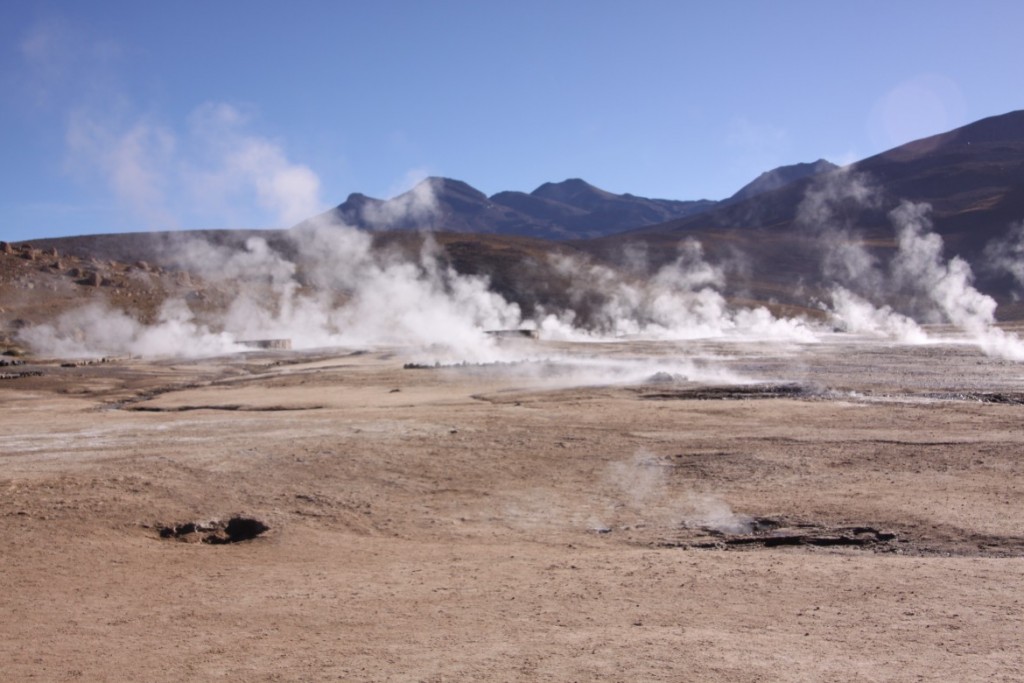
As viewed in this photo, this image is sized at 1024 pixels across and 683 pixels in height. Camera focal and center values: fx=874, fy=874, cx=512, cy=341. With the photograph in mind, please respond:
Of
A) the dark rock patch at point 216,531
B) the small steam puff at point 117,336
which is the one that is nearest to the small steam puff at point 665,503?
the dark rock patch at point 216,531

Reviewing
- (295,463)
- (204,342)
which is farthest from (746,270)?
(295,463)

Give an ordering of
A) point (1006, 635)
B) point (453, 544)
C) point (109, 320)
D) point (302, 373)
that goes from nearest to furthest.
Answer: point (1006, 635) < point (453, 544) < point (302, 373) < point (109, 320)

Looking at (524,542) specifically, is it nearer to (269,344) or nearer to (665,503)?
(665,503)

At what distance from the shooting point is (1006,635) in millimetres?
6469

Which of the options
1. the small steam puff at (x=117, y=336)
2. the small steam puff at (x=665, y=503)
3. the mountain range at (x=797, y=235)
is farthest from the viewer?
the mountain range at (x=797, y=235)

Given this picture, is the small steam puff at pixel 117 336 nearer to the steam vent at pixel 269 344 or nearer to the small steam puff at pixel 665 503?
the steam vent at pixel 269 344

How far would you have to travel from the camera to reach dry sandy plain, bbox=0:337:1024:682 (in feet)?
20.9

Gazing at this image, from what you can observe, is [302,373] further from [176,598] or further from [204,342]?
[176,598]

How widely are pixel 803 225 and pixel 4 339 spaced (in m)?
110

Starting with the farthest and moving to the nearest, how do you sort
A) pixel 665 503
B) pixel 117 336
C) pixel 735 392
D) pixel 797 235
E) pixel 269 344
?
pixel 797 235 → pixel 117 336 → pixel 269 344 → pixel 735 392 → pixel 665 503

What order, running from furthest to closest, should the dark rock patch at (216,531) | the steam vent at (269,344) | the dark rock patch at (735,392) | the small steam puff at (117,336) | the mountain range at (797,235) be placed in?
the mountain range at (797,235)
the steam vent at (269,344)
the small steam puff at (117,336)
the dark rock patch at (735,392)
the dark rock patch at (216,531)

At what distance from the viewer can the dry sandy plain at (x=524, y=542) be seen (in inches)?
251

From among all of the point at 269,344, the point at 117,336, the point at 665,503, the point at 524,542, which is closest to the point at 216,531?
the point at 524,542

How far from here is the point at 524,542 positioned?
9938 millimetres
